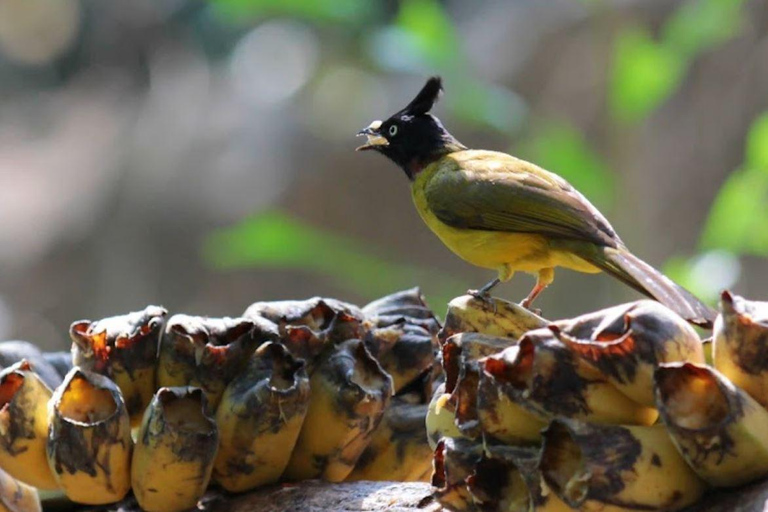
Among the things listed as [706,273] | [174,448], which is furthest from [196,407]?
[706,273]

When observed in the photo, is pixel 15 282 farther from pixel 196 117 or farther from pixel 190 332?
pixel 190 332

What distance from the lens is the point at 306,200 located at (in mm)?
8523

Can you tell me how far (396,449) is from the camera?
189 cm

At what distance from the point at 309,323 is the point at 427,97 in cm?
128

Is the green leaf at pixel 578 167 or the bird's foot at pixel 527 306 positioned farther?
the green leaf at pixel 578 167

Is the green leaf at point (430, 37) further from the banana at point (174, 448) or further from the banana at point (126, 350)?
the banana at point (174, 448)

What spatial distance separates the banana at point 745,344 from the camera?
1.15m

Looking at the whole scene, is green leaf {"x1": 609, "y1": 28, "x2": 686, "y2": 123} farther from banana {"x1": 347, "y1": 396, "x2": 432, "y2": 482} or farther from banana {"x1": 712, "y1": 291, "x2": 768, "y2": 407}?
banana {"x1": 712, "y1": 291, "x2": 768, "y2": 407}

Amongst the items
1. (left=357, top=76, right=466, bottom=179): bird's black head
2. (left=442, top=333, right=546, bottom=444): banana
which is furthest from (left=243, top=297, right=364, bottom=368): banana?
(left=357, top=76, right=466, bottom=179): bird's black head

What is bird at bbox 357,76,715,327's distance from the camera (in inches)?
104

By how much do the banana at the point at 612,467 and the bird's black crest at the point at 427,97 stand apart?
67.5 inches

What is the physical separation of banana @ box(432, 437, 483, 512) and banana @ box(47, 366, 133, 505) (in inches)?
20.6

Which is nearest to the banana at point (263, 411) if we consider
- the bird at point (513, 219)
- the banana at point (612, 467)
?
the banana at point (612, 467)

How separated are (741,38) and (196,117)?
178 inches
